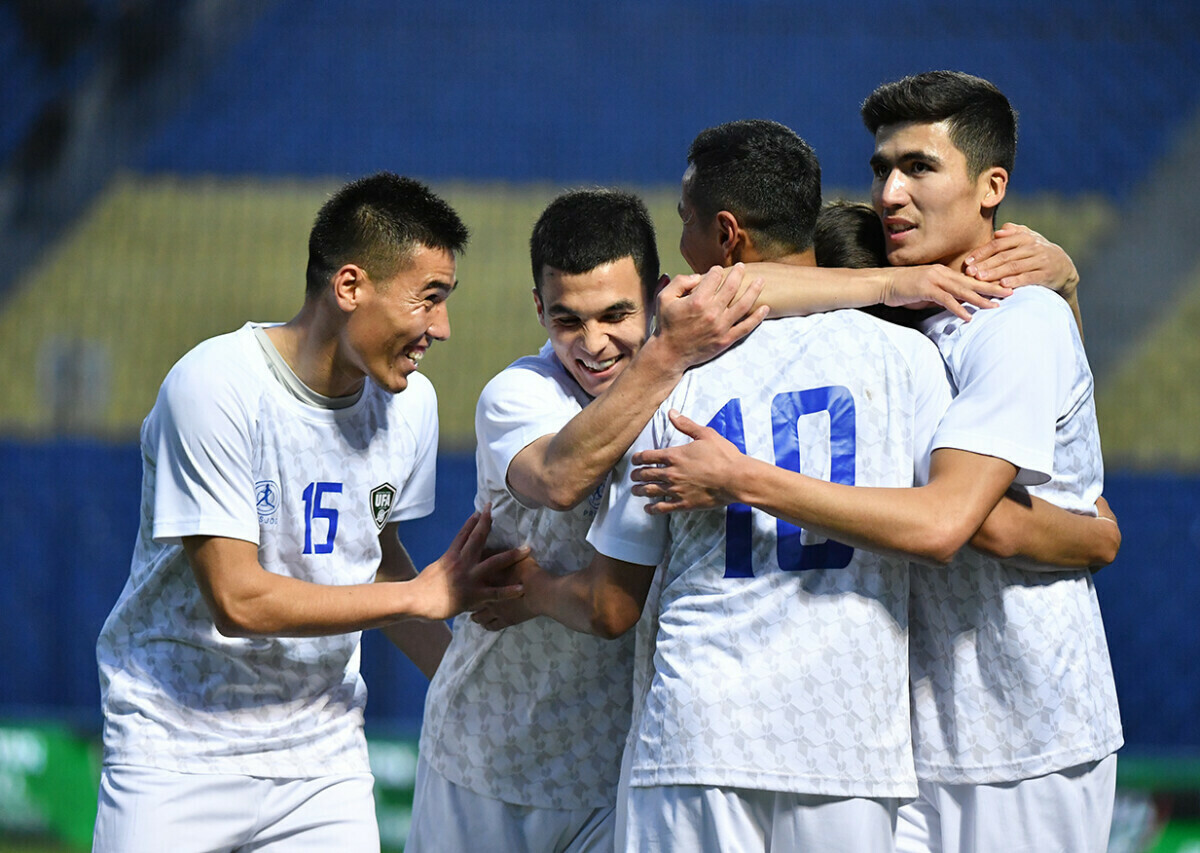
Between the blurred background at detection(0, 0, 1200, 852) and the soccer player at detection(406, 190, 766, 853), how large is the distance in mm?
5814

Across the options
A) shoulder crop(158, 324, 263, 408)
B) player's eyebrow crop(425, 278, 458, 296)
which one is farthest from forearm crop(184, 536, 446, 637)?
player's eyebrow crop(425, 278, 458, 296)

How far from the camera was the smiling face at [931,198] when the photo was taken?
7.85 ft

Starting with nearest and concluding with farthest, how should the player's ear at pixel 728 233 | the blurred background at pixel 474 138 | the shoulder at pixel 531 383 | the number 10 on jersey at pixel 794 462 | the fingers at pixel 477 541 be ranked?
the number 10 on jersey at pixel 794 462 → the player's ear at pixel 728 233 → the shoulder at pixel 531 383 → the fingers at pixel 477 541 → the blurred background at pixel 474 138

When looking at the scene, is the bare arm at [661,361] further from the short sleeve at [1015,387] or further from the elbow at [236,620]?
the elbow at [236,620]

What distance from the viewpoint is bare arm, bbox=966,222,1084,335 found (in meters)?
2.30

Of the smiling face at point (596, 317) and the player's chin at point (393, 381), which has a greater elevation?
the smiling face at point (596, 317)

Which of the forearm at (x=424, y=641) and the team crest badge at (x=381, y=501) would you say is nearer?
the team crest badge at (x=381, y=501)

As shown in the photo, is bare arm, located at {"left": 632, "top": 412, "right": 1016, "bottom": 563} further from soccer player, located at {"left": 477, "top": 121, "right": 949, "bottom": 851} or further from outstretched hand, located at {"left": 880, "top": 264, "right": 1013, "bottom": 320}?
outstretched hand, located at {"left": 880, "top": 264, "right": 1013, "bottom": 320}

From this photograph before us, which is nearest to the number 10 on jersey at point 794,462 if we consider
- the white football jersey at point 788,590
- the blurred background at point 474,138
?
the white football jersey at point 788,590

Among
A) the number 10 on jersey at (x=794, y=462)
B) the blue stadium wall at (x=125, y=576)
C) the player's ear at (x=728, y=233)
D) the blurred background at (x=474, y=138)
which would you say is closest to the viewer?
the number 10 on jersey at (x=794, y=462)

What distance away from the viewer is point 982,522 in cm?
202

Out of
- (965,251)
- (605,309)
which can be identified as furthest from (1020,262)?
(605,309)

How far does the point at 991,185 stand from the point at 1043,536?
692mm

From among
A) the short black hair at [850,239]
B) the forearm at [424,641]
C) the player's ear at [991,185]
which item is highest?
the player's ear at [991,185]
